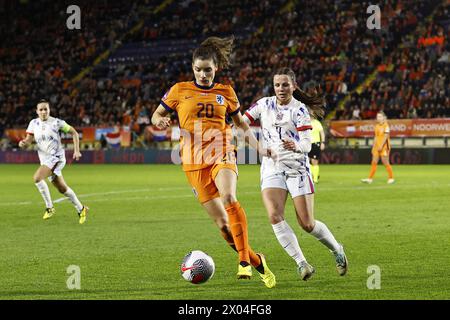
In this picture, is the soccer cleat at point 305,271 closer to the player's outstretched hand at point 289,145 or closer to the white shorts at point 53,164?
the player's outstretched hand at point 289,145

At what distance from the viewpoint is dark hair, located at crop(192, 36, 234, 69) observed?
7.95 metres

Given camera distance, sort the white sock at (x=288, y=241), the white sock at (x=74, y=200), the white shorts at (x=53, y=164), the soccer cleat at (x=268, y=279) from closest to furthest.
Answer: the soccer cleat at (x=268, y=279), the white sock at (x=288, y=241), the white sock at (x=74, y=200), the white shorts at (x=53, y=164)

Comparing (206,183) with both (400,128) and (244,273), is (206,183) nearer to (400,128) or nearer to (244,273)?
(244,273)

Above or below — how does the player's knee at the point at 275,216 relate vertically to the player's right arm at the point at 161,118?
below

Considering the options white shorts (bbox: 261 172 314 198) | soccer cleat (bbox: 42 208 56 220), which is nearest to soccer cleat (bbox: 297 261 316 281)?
white shorts (bbox: 261 172 314 198)

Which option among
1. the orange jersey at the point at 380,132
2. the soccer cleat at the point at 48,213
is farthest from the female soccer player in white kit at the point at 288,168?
the orange jersey at the point at 380,132

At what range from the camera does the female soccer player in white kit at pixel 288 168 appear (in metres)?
8.02

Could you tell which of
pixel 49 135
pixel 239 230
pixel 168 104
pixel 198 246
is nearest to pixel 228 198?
pixel 239 230

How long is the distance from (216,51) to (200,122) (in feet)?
2.34

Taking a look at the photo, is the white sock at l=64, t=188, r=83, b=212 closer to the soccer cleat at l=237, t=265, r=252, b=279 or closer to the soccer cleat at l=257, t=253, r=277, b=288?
the soccer cleat at l=237, t=265, r=252, b=279

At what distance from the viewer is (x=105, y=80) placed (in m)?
46.8

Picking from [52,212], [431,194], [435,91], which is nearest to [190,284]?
[52,212]

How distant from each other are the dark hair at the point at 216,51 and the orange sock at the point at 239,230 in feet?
4.66

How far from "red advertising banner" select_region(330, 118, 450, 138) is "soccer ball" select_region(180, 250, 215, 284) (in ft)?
89.2
